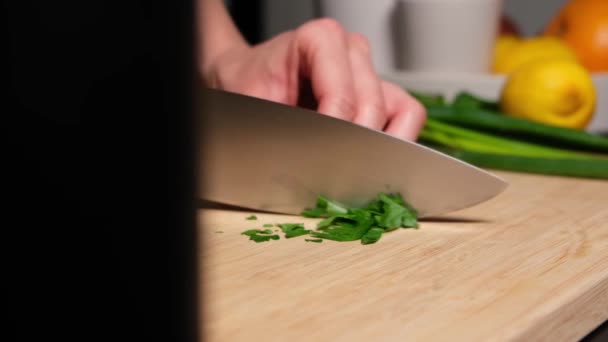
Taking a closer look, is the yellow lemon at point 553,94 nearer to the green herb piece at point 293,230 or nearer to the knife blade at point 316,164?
the knife blade at point 316,164

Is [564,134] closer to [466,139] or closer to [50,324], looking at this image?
[466,139]

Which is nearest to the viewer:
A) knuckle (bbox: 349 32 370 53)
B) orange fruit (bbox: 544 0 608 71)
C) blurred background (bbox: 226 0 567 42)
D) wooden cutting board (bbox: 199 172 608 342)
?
wooden cutting board (bbox: 199 172 608 342)

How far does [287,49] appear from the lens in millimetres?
1063

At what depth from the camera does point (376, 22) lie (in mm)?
1713

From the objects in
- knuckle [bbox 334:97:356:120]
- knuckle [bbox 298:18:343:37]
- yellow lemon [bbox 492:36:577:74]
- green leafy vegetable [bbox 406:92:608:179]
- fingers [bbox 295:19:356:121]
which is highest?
knuckle [bbox 298:18:343:37]

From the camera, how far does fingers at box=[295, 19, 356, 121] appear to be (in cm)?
94

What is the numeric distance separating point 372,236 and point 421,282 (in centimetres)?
13

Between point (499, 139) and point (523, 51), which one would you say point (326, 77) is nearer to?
point (499, 139)

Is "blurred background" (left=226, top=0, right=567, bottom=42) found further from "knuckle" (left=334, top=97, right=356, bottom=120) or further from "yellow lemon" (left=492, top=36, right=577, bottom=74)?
"knuckle" (left=334, top=97, right=356, bottom=120)

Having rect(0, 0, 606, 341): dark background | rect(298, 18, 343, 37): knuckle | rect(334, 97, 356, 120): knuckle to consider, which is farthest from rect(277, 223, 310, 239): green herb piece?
rect(0, 0, 606, 341): dark background

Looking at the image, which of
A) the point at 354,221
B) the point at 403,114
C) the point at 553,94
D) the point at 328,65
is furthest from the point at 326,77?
the point at 553,94

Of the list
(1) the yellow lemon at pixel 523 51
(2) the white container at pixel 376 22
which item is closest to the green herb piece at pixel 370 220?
(1) the yellow lemon at pixel 523 51

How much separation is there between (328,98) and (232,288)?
380 millimetres

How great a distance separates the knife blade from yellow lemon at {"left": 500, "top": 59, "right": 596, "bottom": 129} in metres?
0.57
